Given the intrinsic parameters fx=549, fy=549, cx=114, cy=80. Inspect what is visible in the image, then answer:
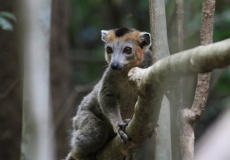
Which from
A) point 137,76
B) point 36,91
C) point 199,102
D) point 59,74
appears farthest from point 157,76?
point 59,74

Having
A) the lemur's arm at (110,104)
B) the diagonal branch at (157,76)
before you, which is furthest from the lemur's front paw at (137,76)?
the lemur's arm at (110,104)

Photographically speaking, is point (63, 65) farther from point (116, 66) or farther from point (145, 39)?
point (116, 66)

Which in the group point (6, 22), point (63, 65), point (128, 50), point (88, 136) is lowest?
point (88, 136)

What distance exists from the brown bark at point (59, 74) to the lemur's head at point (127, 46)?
12.0ft

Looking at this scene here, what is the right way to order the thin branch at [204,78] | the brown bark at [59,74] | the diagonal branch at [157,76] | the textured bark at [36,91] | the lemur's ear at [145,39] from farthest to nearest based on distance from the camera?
the brown bark at [59,74]
the textured bark at [36,91]
the lemur's ear at [145,39]
the thin branch at [204,78]
the diagonal branch at [157,76]

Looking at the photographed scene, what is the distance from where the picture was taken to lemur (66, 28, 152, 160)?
4.96 m

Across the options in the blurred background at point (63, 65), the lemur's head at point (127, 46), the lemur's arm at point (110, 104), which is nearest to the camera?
the lemur's arm at point (110, 104)

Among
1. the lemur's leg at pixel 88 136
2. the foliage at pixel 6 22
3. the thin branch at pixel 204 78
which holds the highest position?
the foliage at pixel 6 22

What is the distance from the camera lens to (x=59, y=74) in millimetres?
9141

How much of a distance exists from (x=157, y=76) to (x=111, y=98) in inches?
94.9

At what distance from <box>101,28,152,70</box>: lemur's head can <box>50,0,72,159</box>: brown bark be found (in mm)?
3668

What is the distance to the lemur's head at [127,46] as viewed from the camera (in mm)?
5172

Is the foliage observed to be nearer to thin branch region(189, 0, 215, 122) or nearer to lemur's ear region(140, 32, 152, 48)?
lemur's ear region(140, 32, 152, 48)

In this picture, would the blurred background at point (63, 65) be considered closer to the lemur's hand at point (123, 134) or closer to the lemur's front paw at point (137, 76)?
the lemur's hand at point (123, 134)
